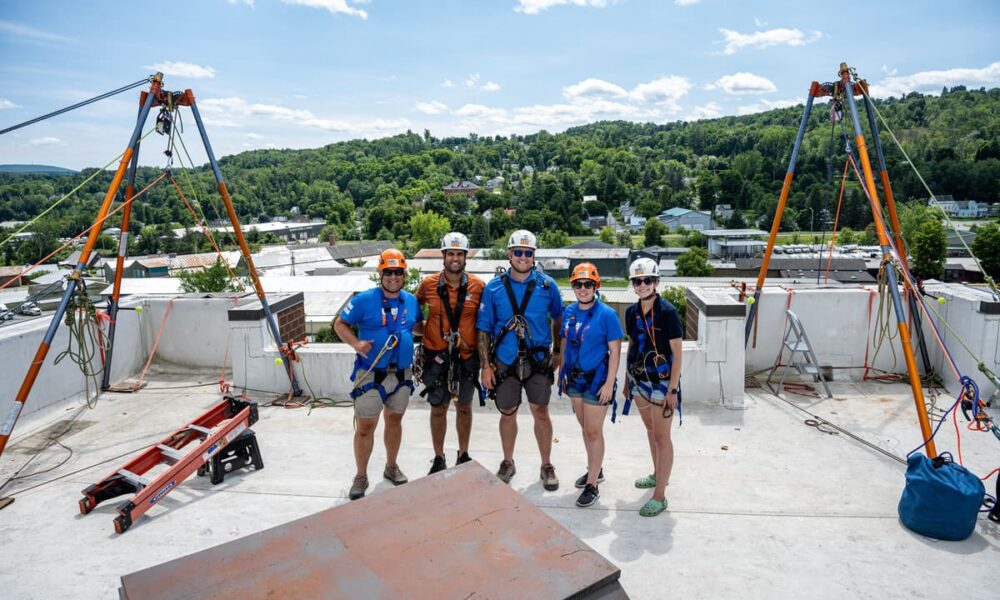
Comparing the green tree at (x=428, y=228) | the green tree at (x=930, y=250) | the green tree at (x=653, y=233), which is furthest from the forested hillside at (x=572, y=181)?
the green tree at (x=930, y=250)

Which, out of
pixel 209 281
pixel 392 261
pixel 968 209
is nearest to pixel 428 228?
pixel 209 281

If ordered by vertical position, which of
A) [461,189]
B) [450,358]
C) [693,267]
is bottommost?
[693,267]

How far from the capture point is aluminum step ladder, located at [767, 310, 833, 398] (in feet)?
20.3

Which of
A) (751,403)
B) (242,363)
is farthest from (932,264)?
(242,363)

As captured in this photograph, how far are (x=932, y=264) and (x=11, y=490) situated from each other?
59389mm

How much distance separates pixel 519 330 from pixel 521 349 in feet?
0.50

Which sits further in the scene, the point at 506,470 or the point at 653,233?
the point at 653,233

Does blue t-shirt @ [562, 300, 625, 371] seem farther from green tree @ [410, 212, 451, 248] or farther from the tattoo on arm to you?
green tree @ [410, 212, 451, 248]

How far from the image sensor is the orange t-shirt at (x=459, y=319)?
4285 mm

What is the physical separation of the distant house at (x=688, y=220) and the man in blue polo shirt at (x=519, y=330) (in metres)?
109

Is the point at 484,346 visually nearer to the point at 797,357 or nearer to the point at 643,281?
the point at 643,281

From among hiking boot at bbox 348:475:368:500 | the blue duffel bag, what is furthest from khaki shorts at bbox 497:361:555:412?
the blue duffel bag

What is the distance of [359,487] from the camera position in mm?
4324

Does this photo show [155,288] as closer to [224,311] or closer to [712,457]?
[224,311]
